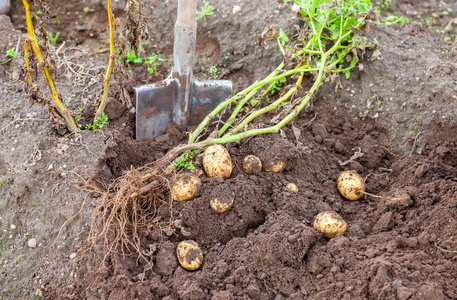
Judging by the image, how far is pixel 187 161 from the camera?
2287mm

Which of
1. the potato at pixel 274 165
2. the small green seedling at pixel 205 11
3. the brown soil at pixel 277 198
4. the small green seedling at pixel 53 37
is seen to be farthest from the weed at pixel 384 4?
the small green seedling at pixel 53 37

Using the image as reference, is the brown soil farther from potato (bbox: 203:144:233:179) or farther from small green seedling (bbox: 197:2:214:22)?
small green seedling (bbox: 197:2:214:22)

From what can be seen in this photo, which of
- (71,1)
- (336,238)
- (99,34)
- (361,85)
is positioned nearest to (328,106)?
(361,85)

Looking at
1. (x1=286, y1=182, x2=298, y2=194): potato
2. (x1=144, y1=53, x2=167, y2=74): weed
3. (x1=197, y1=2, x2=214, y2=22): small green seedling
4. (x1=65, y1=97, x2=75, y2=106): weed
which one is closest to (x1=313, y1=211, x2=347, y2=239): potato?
(x1=286, y1=182, x2=298, y2=194): potato

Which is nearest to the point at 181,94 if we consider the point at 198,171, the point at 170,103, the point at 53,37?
the point at 170,103

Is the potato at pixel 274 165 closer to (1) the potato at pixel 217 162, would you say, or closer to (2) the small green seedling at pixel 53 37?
(1) the potato at pixel 217 162

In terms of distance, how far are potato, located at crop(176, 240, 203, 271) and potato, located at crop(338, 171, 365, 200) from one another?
94 centimetres

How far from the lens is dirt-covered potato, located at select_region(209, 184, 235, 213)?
1.97 m

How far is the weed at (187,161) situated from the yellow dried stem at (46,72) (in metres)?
0.71

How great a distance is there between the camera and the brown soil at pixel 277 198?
1.72 metres

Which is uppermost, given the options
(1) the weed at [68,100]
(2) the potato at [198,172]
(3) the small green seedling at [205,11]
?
(3) the small green seedling at [205,11]

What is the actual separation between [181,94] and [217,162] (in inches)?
27.4

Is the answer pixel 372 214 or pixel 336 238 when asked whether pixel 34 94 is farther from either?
pixel 372 214

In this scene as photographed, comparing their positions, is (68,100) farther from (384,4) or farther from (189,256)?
(384,4)
